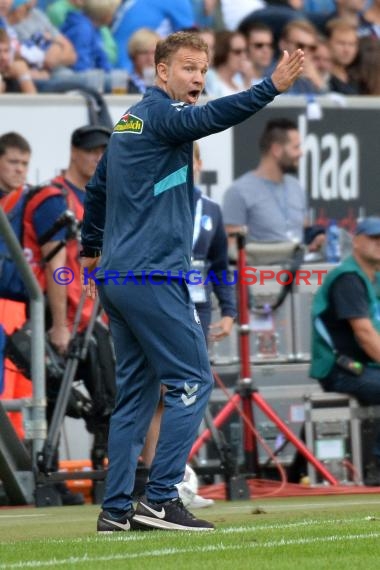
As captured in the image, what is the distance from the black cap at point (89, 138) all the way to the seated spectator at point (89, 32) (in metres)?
3.82

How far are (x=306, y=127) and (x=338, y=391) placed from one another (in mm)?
3011

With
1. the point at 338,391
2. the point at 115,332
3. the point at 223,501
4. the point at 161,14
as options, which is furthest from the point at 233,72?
the point at 115,332

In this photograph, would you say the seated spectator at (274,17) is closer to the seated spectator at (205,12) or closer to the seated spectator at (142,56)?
the seated spectator at (205,12)

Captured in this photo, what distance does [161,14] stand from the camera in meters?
15.7

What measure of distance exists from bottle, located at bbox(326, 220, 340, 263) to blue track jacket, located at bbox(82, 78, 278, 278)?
5.98 metres

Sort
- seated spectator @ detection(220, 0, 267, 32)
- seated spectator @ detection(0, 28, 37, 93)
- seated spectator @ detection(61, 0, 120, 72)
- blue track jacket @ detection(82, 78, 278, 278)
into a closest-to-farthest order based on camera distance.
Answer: blue track jacket @ detection(82, 78, 278, 278)
seated spectator @ detection(0, 28, 37, 93)
seated spectator @ detection(61, 0, 120, 72)
seated spectator @ detection(220, 0, 267, 32)

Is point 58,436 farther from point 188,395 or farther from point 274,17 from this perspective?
point 274,17

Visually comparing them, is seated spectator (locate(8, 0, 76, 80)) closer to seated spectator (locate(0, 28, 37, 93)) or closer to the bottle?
seated spectator (locate(0, 28, 37, 93))

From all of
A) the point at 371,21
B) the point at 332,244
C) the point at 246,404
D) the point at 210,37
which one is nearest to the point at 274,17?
the point at 210,37

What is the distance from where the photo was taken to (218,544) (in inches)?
268

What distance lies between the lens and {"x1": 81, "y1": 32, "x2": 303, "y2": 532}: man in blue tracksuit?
24.2ft

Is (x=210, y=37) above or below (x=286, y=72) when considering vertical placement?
above
